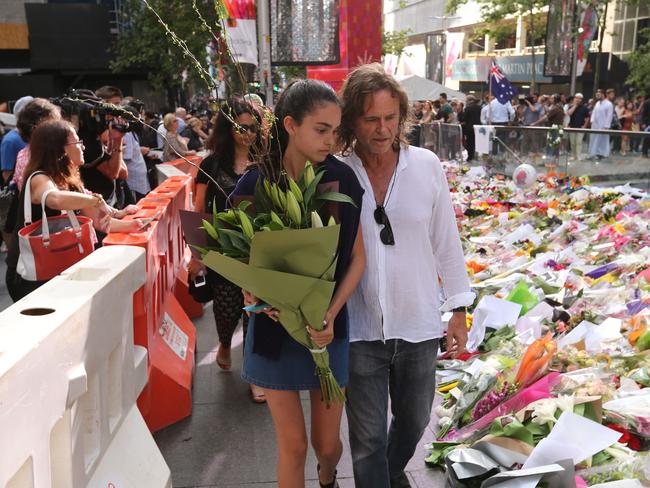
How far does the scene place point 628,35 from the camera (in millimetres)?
38844

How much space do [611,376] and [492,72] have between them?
1637 cm

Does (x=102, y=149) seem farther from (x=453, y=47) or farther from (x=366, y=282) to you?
(x=453, y=47)

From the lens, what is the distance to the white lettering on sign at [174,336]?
4.95 meters

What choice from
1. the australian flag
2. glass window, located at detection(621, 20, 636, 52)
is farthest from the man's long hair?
glass window, located at detection(621, 20, 636, 52)

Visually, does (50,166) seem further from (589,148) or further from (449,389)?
(589,148)

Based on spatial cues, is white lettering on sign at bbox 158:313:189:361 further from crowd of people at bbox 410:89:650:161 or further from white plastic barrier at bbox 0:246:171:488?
crowd of people at bbox 410:89:650:161

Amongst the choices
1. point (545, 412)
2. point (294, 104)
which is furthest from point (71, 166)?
point (545, 412)

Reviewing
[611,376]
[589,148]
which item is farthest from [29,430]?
[589,148]

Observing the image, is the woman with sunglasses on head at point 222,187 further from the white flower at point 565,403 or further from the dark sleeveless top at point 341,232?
the white flower at point 565,403

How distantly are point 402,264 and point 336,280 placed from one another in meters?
0.30

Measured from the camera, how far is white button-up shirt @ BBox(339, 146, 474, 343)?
303cm

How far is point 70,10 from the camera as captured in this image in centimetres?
2878

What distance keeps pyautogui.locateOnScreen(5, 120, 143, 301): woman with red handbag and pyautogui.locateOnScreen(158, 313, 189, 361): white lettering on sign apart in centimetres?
82

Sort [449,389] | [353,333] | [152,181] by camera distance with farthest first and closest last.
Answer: [152,181] → [449,389] → [353,333]
